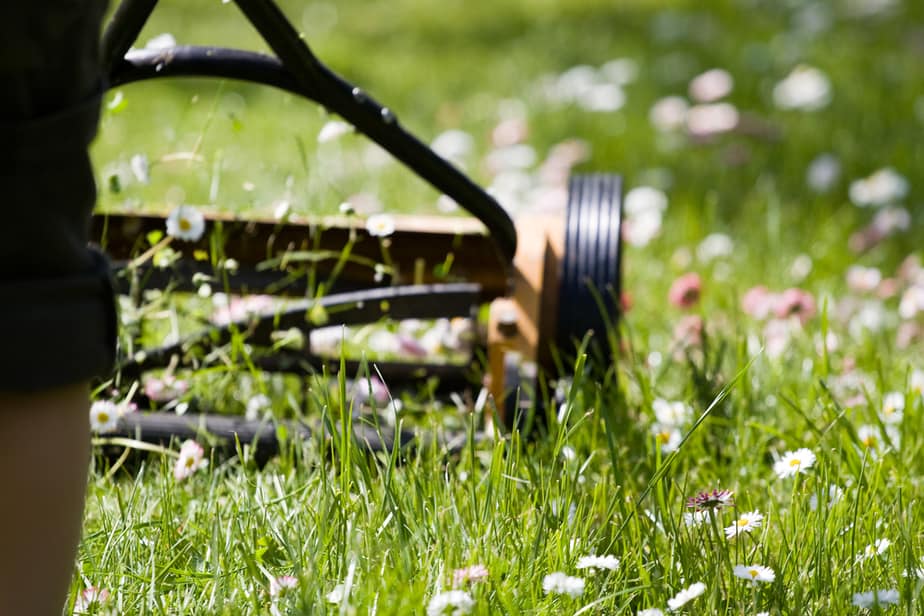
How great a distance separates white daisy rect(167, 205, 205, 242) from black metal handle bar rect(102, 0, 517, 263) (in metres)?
0.20

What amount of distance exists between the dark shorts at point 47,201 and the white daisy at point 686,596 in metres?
0.56

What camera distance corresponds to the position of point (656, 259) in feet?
9.53

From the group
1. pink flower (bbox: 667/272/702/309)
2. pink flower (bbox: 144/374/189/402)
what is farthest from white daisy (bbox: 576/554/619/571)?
pink flower (bbox: 667/272/702/309)

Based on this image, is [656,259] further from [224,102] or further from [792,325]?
[224,102]

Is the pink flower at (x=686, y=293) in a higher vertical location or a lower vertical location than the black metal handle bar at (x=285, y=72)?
lower

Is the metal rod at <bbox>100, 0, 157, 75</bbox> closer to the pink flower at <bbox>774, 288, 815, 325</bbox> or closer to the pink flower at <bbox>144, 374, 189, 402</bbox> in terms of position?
the pink flower at <bbox>144, 374, 189, 402</bbox>

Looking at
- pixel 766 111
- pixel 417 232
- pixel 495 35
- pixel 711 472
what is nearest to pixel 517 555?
pixel 711 472

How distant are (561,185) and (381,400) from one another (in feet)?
4.55

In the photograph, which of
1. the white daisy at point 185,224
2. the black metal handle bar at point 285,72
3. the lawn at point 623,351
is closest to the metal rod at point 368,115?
the black metal handle bar at point 285,72

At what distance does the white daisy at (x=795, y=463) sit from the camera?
142 centimetres

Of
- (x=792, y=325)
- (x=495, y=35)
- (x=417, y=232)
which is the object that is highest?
(x=495, y=35)

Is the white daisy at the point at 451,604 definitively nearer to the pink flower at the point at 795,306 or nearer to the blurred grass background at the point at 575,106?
the blurred grass background at the point at 575,106

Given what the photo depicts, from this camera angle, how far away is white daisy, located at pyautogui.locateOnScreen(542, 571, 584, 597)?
3.70ft

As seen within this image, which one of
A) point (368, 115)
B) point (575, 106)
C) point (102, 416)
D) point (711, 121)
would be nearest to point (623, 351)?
point (368, 115)
